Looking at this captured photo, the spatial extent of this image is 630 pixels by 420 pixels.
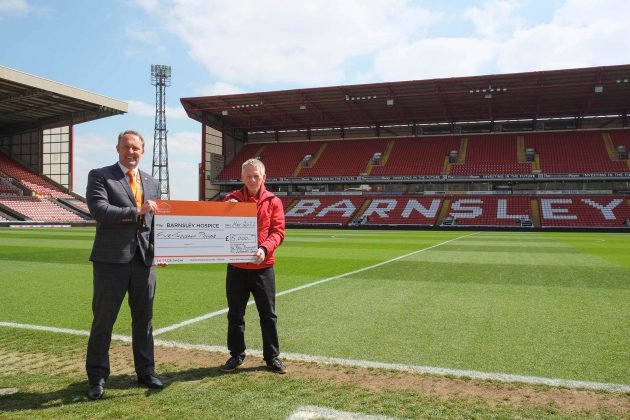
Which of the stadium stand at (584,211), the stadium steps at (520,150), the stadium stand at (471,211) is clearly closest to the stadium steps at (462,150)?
the stadium stand at (471,211)

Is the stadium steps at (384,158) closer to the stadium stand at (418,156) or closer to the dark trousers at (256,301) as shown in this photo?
the stadium stand at (418,156)

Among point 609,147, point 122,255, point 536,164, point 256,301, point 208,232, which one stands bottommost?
point 256,301

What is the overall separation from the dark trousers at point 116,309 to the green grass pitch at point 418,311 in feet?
4.27

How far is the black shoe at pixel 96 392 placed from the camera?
3.69 metres

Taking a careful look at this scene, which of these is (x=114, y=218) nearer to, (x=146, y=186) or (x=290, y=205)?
(x=146, y=186)

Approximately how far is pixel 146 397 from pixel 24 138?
2198 inches

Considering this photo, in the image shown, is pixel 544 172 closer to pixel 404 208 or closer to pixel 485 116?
pixel 485 116

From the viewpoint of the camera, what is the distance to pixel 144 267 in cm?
407

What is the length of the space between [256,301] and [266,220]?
0.76m

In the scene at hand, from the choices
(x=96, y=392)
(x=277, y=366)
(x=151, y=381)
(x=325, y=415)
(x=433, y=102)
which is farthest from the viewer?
(x=433, y=102)

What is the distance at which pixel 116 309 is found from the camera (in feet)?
13.3

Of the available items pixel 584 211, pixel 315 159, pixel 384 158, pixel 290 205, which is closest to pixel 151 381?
pixel 584 211

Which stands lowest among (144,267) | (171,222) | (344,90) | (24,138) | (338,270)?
(338,270)

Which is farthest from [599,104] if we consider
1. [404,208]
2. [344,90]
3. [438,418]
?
[438,418]
